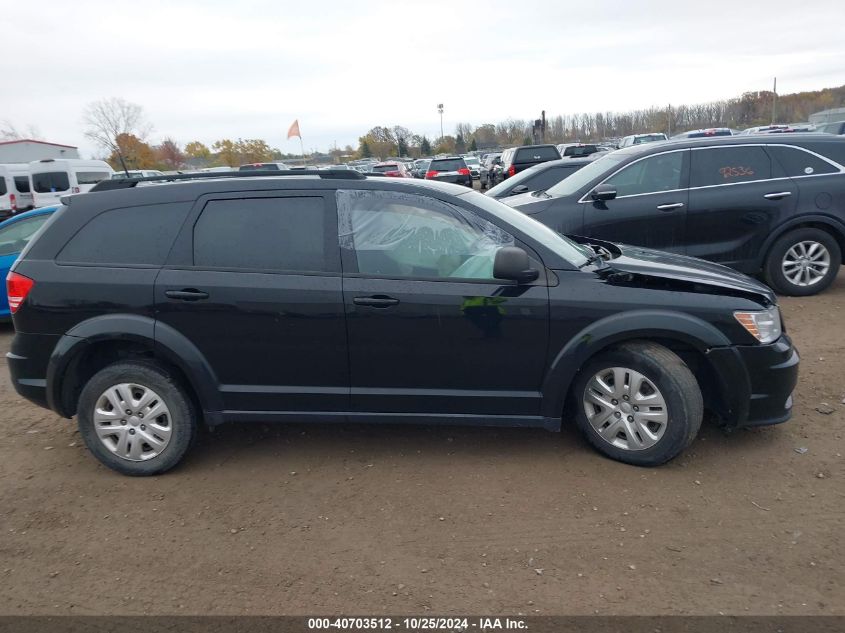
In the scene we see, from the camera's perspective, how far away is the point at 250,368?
3914 millimetres

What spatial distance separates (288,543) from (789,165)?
690 cm

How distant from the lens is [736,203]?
7.18 metres

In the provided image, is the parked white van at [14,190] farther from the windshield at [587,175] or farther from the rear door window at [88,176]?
the windshield at [587,175]

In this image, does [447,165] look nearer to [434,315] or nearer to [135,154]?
[434,315]

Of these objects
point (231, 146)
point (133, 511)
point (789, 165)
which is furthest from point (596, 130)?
point (133, 511)

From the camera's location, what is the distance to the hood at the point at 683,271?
3865 millimetres

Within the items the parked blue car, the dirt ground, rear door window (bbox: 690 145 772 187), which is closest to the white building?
the parked blue car

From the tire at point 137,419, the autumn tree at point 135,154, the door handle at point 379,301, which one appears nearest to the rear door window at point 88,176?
the autumn tree at point 135,154

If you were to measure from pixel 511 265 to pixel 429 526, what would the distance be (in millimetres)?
1493

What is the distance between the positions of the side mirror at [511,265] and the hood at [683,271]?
0.63m

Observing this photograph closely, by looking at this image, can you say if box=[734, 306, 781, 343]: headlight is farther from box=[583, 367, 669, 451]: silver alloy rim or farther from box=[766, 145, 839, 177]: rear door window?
box=[766, 145, 839, 177]: rear door window

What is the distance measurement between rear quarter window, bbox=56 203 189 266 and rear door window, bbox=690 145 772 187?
585cm

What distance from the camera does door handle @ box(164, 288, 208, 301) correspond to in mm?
3840
